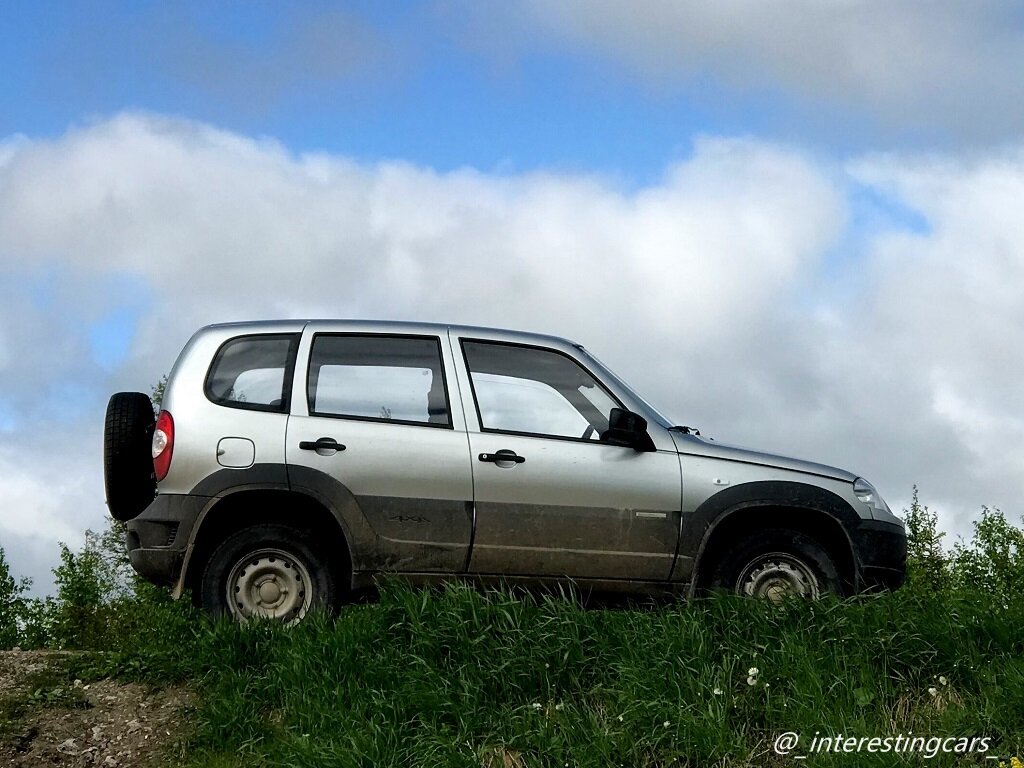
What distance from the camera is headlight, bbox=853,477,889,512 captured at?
316 inches

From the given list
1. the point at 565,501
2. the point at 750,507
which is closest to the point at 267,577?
the point at 565,501

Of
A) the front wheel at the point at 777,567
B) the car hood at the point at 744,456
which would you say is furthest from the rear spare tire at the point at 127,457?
the front wheel at the point at 777,567

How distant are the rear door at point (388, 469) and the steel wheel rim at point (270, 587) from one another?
405mm

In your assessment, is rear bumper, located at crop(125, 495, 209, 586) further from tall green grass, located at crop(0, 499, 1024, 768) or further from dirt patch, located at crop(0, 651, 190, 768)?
dirt patch, located at crop(0, 651, 190, 768)

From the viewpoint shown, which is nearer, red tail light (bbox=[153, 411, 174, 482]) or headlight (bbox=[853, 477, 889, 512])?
red tail light (bbox=[153, 411, 174, 482])

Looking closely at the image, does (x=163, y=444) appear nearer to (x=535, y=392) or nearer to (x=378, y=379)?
(x=378, y=379)

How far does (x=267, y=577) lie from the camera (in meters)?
7.68

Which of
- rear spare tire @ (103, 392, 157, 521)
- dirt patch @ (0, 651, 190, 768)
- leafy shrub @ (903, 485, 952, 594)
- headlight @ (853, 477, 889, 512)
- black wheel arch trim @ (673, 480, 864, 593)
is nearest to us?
dirt patch @ (0, 651, 190, 768)

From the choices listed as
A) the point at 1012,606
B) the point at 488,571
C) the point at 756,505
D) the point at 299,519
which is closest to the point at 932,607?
the point at 1012,606

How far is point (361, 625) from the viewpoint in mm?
7418

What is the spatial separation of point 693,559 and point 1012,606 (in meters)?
2.01

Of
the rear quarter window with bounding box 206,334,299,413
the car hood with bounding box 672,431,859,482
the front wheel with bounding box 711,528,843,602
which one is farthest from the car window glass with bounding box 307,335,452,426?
the front wheel with bounding box 711,528,843,602

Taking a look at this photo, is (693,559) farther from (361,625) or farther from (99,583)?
(99,583)

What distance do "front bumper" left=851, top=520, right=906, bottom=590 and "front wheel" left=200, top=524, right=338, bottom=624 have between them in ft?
11.2
